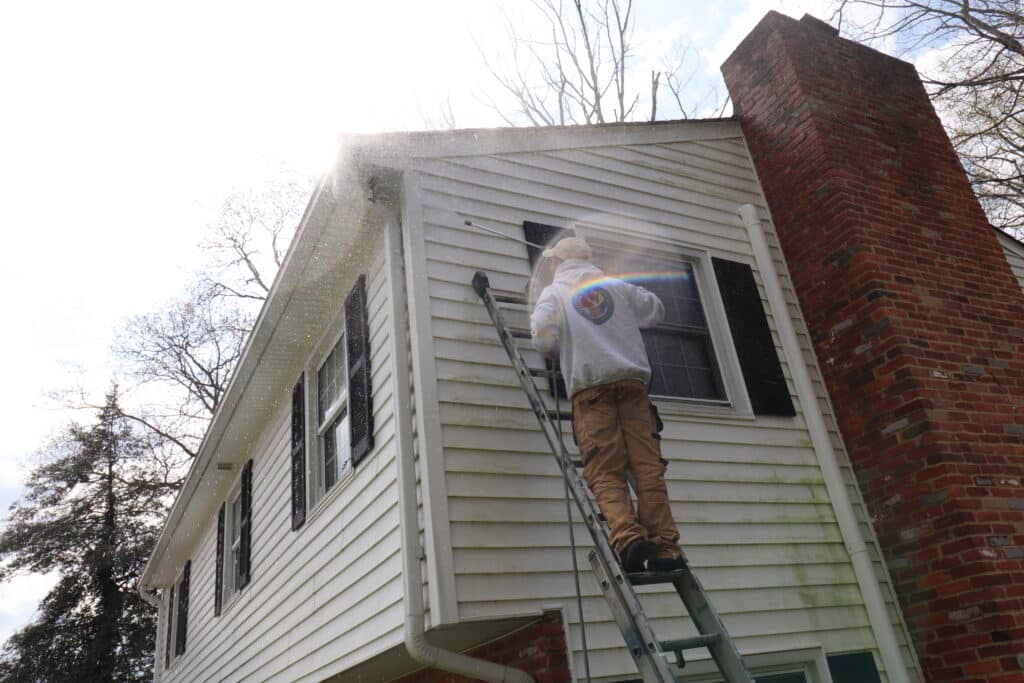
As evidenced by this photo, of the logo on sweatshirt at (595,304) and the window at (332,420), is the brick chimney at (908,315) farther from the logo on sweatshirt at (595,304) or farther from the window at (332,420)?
the window at (332,420)

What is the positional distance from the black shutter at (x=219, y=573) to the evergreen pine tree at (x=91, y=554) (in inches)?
635

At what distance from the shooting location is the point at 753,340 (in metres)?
6.19

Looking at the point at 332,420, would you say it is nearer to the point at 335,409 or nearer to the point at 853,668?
the point at 335,409

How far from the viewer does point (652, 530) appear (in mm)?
3799

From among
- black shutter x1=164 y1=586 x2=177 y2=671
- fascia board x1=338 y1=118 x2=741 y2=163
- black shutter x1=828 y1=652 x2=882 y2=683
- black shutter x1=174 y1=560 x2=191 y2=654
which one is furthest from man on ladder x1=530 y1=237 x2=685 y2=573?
black shutter x1=164 y1=586 x2=177 y2=671

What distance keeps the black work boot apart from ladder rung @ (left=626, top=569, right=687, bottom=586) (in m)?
0.03

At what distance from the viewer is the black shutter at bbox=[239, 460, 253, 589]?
841 centimetres

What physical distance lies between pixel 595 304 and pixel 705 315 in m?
2.25

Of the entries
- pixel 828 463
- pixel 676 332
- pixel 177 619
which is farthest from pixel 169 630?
pixel 828 463

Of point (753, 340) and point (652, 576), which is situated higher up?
point (753, 340)

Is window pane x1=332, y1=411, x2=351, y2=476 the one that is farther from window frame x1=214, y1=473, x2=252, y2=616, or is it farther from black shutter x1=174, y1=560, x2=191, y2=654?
black shutter x1=174, y1=560, x2=191, y2=654

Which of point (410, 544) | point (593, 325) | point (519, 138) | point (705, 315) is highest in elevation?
point (519, 138)

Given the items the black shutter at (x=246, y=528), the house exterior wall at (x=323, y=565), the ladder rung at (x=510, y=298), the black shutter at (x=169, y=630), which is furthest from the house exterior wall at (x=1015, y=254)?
the black shutter at (x=169, y=630)

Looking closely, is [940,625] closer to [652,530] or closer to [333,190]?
[652,530]
